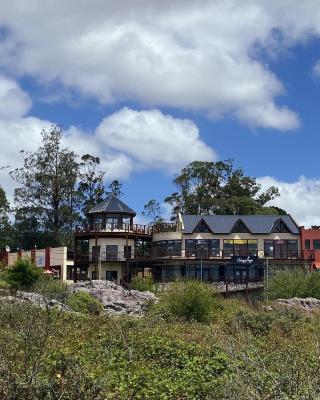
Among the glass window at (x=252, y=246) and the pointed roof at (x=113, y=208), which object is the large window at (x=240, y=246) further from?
the pointed roof at (x=113, y=208)

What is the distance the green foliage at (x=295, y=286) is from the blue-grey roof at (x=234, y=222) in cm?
2190

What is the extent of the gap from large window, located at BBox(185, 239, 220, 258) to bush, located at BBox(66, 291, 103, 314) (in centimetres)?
3092

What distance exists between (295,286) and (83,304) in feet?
51.0

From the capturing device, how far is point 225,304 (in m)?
28.6

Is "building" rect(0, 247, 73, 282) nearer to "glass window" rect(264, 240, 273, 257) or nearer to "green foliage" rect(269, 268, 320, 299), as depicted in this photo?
"glass window" rect(264, 240, 273, 257)

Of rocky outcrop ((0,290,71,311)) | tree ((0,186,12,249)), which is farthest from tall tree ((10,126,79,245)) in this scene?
rocky outcrop ((0,290,71,311))

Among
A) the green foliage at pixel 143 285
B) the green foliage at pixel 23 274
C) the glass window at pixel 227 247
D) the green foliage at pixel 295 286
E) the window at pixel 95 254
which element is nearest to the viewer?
the green foliage at pixel 23 274

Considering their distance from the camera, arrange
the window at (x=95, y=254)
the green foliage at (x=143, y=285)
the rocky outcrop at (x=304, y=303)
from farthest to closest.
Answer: the window at (x=95, y=254), the green foliage at (x=143, y=285), the rocky outcrop at (x=304, y=303)

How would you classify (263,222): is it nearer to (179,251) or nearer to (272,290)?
(179,251)

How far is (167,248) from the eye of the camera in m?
61.4

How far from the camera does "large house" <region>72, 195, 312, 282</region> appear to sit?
197ft

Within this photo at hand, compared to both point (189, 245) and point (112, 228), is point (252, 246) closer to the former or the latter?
point (189, 245)

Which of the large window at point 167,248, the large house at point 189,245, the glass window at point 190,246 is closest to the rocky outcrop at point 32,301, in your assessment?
the large window at point 167,248

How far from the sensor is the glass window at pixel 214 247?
61.3 m
